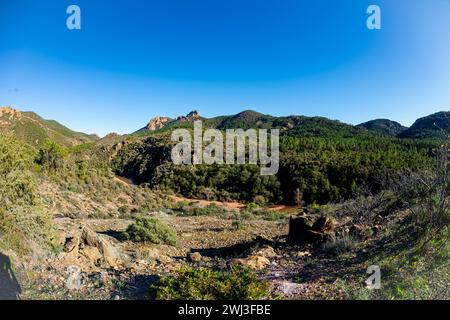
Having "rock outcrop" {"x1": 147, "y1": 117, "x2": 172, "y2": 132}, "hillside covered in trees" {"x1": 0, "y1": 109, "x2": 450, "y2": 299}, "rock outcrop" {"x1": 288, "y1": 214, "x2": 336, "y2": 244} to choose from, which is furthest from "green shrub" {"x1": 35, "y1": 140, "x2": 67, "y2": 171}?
"rock outcrop" {"x1": 147, "y1": 117, "x2": 172, "y2": 132}

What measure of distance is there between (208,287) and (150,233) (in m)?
5.74

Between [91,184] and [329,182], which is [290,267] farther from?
[329,182]

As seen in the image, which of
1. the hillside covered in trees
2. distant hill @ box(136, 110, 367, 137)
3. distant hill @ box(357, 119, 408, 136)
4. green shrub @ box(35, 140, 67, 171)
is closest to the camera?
the hillside covered in trees

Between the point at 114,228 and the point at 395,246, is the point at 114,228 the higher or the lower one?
the lower one

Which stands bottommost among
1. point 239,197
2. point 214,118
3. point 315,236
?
point 239,197

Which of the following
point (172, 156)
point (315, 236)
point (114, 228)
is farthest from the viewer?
point (172, 156)

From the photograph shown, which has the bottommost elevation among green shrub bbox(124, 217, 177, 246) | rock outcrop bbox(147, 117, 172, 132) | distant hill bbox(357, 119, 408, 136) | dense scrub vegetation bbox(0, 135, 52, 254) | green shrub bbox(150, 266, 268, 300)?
green shrub bbox(124, 217, 177, 246)

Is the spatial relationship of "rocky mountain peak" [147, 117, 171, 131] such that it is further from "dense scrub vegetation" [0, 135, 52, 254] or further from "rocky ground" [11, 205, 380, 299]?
"dense scrub vegetation" [0, 135, 52, 254]

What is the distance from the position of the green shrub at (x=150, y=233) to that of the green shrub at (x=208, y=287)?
5.06 metres

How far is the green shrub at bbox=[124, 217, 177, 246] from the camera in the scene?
969 cm

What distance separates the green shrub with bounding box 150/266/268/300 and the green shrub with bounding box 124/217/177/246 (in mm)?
5062

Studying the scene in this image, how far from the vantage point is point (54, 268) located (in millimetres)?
5641
